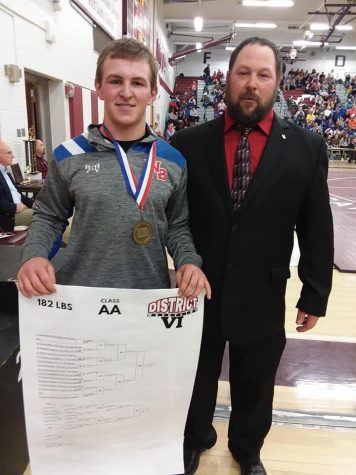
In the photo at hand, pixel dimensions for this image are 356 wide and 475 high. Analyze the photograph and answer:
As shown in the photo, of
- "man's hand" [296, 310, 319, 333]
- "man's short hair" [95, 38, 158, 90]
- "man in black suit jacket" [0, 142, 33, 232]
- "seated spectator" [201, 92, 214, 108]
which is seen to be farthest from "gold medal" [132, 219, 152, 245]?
"seated spectator" [201, 92, 214, 108]

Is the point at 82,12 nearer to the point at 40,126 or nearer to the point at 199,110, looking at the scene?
the point at 40,126

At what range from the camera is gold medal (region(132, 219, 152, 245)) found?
4.10 feet

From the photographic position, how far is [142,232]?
1258 mm

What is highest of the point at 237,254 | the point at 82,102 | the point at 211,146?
the point at 82,102

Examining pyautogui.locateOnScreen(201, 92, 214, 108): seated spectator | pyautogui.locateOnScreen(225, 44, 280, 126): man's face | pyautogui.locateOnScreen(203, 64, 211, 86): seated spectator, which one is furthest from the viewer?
pyautogui.locateOnScreen(203, 64, 211, 86): seated spectator

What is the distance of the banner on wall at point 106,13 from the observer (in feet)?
20.8

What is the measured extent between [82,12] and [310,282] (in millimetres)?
6511

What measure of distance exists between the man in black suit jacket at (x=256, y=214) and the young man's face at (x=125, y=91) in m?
0.28

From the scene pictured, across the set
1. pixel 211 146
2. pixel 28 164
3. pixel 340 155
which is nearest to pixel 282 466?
pixel 211 146

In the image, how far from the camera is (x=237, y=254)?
4.65ft

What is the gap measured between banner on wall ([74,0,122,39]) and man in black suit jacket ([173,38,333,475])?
18.6 feet

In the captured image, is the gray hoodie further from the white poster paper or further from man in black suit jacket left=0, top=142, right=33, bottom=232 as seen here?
man in black suit jacket left=0, top=142, right=33, bottom=232

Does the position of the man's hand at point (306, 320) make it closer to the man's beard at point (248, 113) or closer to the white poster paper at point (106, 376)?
the white poster paper at point (106, 376)

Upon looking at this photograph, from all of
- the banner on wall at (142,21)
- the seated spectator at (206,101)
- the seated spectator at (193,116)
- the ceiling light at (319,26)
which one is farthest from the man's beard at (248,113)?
the seated spectator at (206,101)
